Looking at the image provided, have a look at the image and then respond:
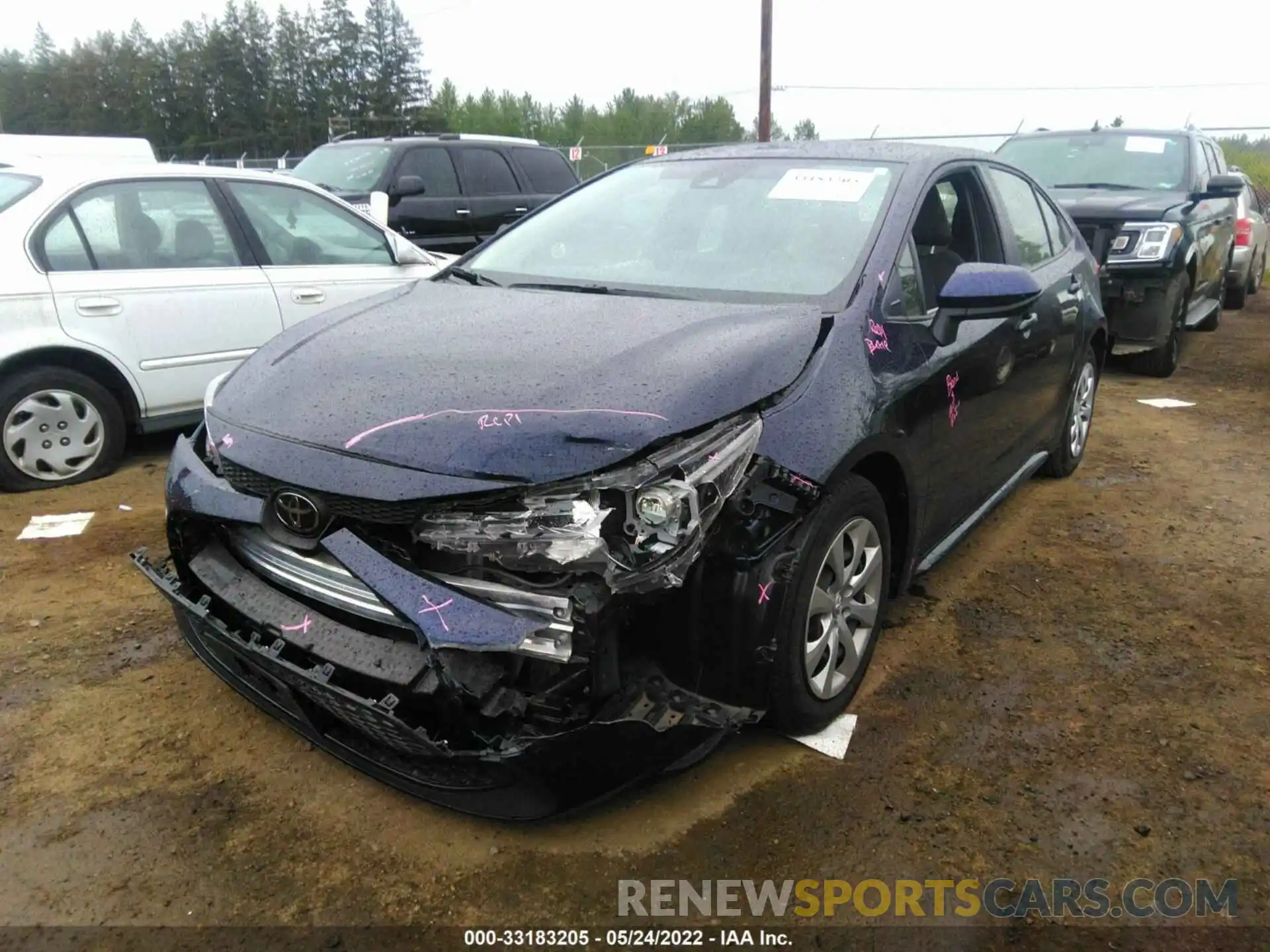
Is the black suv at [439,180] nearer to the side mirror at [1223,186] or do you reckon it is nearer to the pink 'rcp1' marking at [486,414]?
the side mirror at [1223,186]

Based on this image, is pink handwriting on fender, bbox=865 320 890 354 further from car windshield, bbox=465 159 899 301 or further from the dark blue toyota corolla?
car windshield, bbox=465 159 899 301

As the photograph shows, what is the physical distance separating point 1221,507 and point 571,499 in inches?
158

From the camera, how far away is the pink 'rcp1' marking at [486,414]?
2.17 metres

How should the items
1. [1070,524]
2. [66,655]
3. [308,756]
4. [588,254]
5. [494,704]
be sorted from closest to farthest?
1. [494,704]
2. [308,756]
3. [66,655]
4. [588,254]
5. [1070,524]

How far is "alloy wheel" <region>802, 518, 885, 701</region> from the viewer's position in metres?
2.57

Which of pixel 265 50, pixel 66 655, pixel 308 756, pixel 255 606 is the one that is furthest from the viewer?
pixel 265 50

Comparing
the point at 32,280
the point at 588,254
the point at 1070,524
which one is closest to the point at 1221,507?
the point at 1070,524

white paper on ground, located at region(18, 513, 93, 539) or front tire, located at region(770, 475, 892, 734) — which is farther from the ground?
front tire, located at region(770, 475, 892, 734)

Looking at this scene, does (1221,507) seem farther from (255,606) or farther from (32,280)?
(32,280)

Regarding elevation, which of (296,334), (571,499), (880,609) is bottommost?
(880,609)

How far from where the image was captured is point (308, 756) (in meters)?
2.65

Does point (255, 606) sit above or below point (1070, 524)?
above

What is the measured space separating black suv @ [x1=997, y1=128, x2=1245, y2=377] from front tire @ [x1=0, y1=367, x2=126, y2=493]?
6.52 m

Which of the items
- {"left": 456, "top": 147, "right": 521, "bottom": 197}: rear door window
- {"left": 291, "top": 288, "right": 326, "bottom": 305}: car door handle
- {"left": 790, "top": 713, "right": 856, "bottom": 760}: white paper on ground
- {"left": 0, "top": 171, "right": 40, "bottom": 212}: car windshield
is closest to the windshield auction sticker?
{"left": 790, "top": 713, "right": 856, "bottom": 760}: white paper on ground
